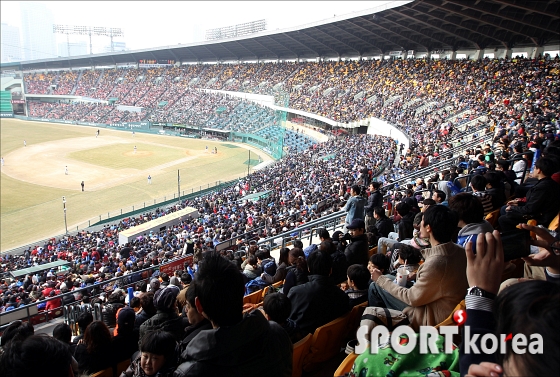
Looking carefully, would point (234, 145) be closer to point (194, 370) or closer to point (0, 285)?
point (0, 285)

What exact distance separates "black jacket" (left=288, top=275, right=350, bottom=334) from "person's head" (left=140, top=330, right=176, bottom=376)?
4.24 feet

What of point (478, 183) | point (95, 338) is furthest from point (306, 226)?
point (95, 338)

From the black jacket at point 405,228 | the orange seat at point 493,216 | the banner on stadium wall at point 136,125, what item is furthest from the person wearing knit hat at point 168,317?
the banner on stadium wall at point 136,125

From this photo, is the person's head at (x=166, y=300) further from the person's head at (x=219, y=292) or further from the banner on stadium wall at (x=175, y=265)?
the banner on stadium wall at (x=175, y=265)

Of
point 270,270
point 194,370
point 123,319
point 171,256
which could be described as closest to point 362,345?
point 194,370

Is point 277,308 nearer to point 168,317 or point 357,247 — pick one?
point 168,317

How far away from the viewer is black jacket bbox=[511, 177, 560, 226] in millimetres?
4844

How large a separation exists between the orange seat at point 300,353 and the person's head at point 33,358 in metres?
1.94

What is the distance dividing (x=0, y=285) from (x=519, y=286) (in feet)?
54.3

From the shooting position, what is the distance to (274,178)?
91.1 feet

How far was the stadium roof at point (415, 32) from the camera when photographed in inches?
1139

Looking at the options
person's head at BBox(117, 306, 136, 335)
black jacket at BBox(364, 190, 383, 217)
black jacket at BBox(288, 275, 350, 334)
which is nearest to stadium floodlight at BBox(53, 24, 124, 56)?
black jacket at BBox(364, 190, 383, 217)

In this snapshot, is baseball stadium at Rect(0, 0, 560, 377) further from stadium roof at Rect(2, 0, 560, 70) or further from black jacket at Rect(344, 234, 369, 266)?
stadium roof at Rect(2, 0, 560, 70)

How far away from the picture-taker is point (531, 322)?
4.21 feet
